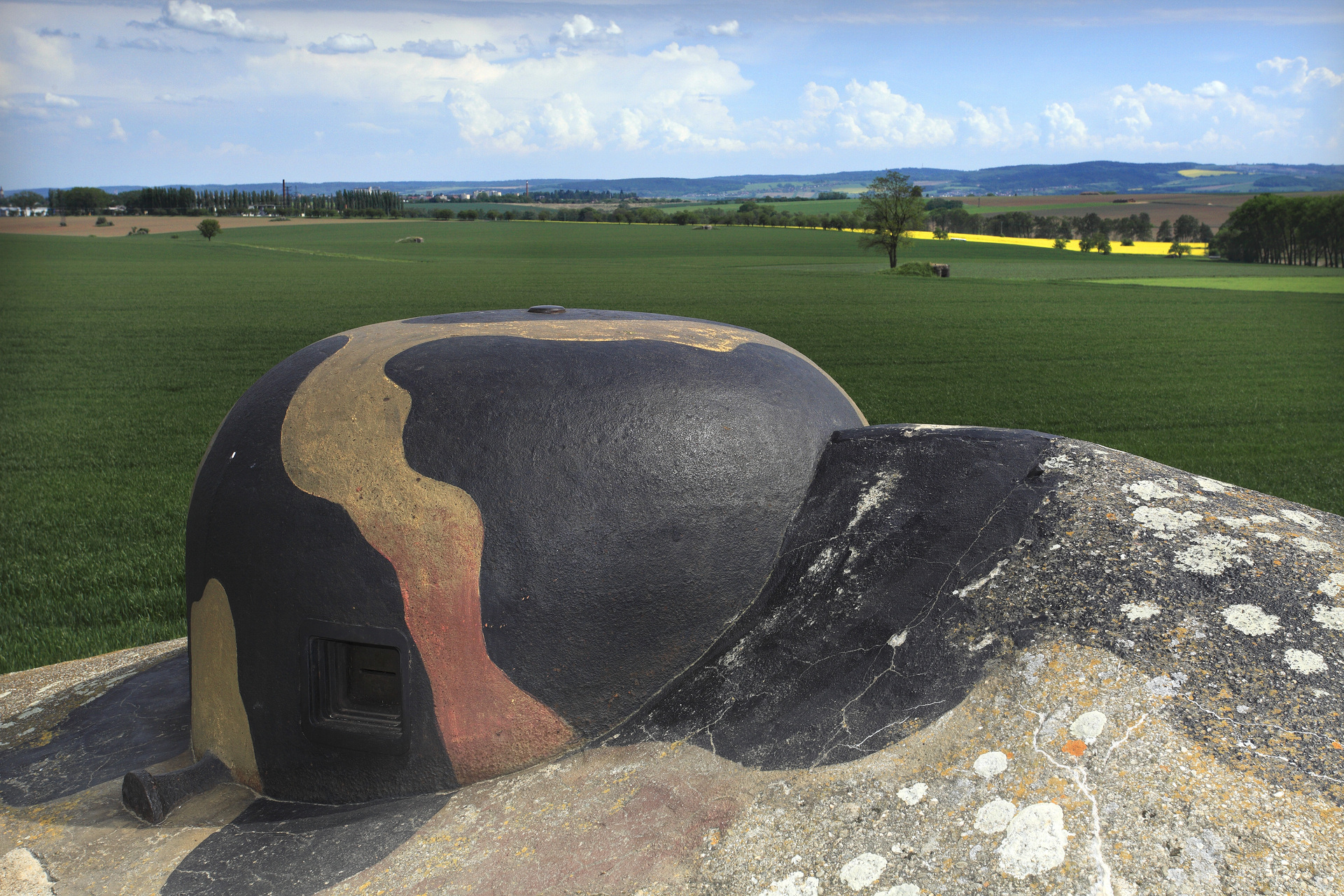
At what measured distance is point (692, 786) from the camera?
150 inches

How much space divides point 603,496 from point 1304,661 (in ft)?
9.20

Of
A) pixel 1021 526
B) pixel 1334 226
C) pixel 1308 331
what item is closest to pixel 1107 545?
pixel 1021 526

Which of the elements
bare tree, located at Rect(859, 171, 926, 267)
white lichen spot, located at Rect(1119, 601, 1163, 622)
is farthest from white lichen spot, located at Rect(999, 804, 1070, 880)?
bare tree, located at Rect(859, 171, 926, 267)

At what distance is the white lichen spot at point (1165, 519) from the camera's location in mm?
4098

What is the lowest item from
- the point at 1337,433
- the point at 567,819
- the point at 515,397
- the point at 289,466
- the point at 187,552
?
the point at 1337,433

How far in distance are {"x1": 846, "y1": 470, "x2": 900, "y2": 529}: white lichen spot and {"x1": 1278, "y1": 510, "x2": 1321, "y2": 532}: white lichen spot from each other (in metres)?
1.70

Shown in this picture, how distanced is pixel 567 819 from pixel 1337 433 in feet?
61.6

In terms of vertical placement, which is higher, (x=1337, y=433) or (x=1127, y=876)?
(x=1127, y=876)

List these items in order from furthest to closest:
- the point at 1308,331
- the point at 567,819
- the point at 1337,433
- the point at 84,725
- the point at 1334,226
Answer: the point at 1334,226
the point at 1308,331
the point at 1337,433
the point at 84,725
the point at 567,819

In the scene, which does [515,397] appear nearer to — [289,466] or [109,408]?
[289,466]

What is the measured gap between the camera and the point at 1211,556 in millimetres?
3930

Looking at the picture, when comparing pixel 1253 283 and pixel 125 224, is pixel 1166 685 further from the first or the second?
pixel 125 224

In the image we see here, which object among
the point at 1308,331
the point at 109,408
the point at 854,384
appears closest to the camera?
the point at 109,408

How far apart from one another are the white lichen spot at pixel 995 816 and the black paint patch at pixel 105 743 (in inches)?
160
